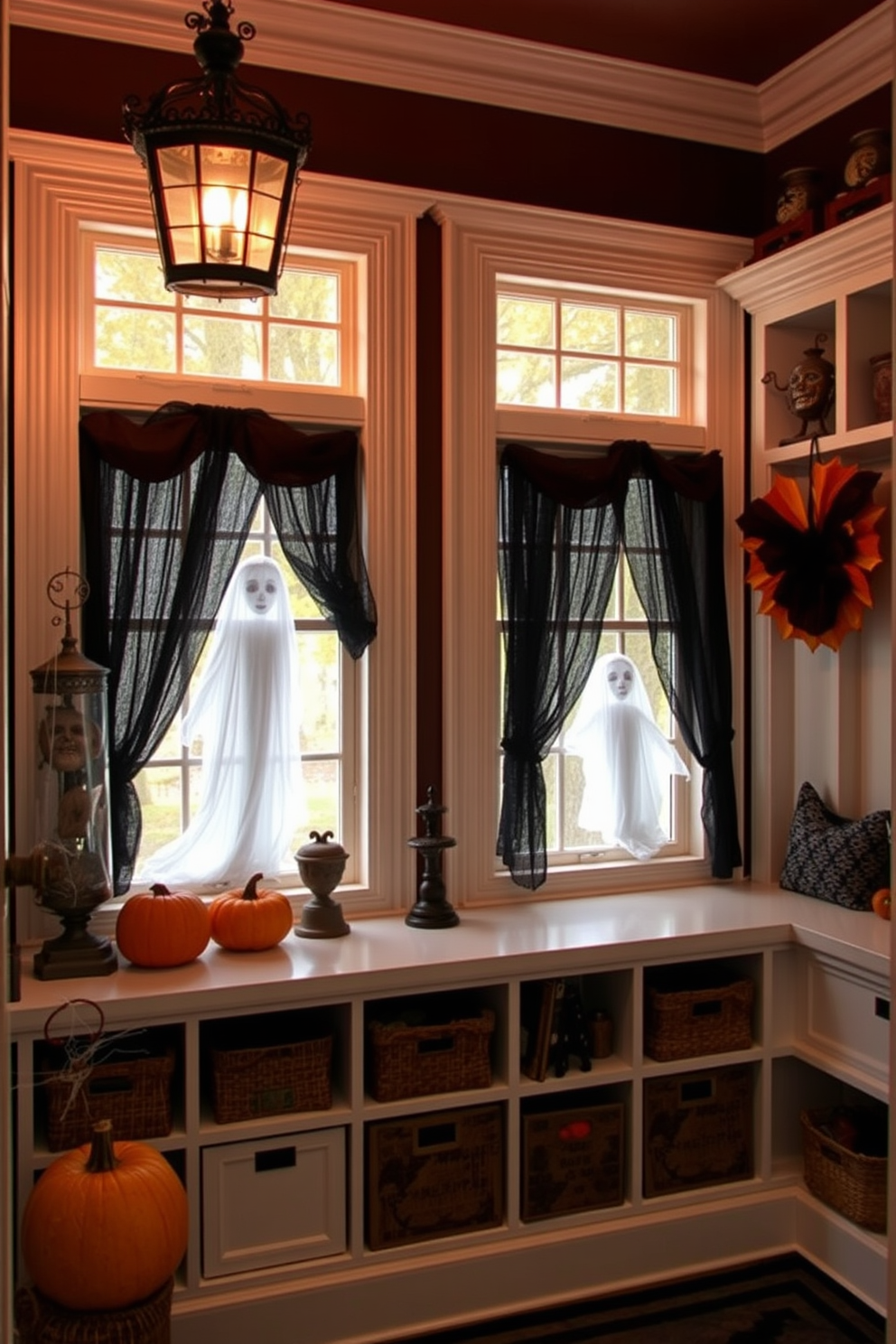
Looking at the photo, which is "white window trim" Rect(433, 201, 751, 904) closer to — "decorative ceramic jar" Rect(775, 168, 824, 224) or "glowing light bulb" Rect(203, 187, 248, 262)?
"decorative ceramic jar" Rect(775, 168, 824, 224)

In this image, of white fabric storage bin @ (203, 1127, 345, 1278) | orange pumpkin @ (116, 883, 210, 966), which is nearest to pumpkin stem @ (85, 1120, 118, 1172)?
white fabric storage bin @ (203, 1127, 345, 1278)

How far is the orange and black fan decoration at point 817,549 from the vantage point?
11.1 feet

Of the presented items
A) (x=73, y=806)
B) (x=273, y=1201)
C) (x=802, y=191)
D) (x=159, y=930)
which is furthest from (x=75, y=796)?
(x=802, y=191)

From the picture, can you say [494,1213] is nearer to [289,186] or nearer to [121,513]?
[121,513]

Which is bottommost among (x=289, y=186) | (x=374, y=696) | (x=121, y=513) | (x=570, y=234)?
(x=374, y=696)

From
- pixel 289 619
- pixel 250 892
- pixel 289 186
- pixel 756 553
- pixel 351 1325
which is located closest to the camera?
pixel 289 186

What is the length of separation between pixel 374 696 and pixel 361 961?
812mm

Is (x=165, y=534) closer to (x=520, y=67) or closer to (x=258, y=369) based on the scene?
(x=258, y=369)

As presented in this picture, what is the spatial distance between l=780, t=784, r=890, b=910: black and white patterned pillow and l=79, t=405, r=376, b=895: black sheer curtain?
1.69 metres

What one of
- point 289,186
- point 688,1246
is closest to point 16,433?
point 289,186

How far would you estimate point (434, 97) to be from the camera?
352cm

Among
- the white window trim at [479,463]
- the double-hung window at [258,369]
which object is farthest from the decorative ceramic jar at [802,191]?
the double-hung window at [258,369]

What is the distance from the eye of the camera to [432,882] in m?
3.37

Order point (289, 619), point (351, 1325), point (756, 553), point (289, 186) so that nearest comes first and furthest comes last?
1. point (289, 186)
2. point (351, 1325)
3. point (289, 619)
4. point (756, 553)
